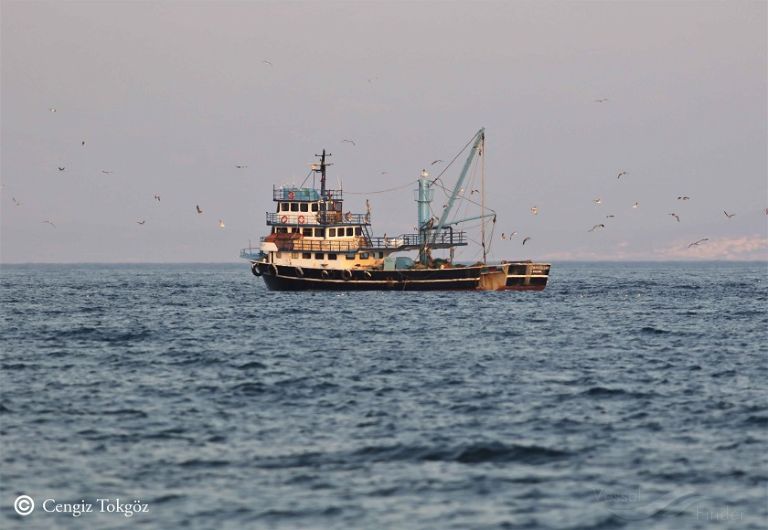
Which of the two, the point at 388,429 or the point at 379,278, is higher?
the point at 379,278

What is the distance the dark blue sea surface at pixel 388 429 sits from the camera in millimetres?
20781

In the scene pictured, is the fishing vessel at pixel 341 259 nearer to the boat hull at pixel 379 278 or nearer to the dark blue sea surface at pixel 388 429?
the boat hull at pixel 379 278

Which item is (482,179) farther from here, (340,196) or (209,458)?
(209,458)

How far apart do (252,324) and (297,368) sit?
23.3 m

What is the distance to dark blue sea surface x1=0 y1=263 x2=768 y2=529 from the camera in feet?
68.2

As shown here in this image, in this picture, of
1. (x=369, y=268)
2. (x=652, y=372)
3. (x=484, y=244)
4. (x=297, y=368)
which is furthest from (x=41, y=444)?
(x=484, y=244)

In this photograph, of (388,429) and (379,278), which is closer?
(388,429)

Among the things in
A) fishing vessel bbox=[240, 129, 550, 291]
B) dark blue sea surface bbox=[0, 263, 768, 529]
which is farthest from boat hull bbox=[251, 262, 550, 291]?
dark blue sea surface bbox=[0, 263, 768, 529]

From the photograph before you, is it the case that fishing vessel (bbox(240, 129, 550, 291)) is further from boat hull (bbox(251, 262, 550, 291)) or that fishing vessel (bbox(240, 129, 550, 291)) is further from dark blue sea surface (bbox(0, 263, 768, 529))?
dark blue sea surface (bbox(0, 263, 768, 529))

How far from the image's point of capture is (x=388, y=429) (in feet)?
91.1

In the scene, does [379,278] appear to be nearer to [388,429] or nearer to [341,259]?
[341,259]

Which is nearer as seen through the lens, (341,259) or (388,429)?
(388,429)

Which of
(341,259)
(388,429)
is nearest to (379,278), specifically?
(341,259)

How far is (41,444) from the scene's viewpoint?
26.3 meters
